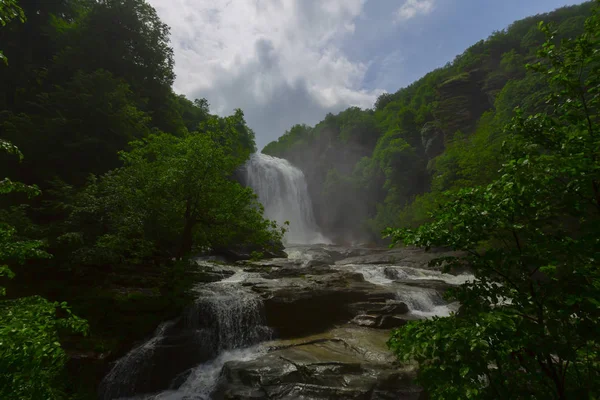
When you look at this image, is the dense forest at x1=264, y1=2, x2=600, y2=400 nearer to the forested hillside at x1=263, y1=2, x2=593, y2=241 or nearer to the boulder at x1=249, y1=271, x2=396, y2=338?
the boulder at x1=249, y1=271, x2=396, y2=338

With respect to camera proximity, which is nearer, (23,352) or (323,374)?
(23,352)

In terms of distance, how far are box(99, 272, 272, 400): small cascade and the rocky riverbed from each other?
3 cm

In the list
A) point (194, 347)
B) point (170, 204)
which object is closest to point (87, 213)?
point (170, 204)

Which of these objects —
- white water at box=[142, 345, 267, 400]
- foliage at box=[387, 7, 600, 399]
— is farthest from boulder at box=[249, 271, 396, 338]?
foliage at box=[387, 7, 600, 399]

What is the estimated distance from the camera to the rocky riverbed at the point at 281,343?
7176mm

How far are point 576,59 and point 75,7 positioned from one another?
36.3 meters

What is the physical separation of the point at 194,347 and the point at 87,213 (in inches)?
245

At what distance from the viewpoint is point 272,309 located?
11227mm

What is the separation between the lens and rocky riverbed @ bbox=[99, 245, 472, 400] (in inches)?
283

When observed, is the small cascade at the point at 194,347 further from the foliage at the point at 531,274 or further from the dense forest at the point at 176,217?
the foliage at the point at 531,274

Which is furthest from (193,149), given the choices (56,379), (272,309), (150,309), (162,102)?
(162,102)

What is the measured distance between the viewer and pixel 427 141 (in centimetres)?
4084

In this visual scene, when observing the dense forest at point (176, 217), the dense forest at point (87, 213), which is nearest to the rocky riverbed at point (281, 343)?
the dense forest at point (176, 217)

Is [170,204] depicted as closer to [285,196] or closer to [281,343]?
[281,343]
